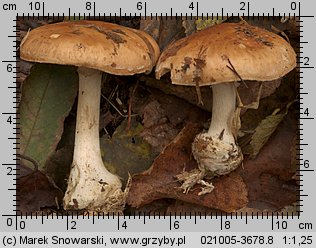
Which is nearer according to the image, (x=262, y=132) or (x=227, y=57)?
(x=227, y=57)

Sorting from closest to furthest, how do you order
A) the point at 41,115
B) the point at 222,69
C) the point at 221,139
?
the point at 222,69 < the point at 221,139 < the point at 41,115

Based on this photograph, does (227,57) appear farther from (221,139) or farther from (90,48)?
(90,48)

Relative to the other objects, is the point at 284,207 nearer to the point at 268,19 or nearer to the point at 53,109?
the point at 268,19

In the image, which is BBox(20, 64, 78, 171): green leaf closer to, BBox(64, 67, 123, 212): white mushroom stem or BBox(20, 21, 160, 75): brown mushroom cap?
BBox(64, 67, 123, 212): white mushroom stem

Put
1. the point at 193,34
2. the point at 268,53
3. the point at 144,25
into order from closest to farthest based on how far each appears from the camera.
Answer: the point at 268,53, the point at 193,34, the point at 144,25

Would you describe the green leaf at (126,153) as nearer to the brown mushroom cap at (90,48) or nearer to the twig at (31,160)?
the twig at (31,160)

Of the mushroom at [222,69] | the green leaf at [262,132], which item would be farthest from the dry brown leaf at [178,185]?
the green leaf at [262,132]

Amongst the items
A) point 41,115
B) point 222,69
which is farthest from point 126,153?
point 222,69

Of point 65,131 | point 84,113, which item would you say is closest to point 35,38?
point 84,113
